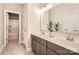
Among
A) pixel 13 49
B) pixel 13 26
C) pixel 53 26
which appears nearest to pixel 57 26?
pixel 53 26

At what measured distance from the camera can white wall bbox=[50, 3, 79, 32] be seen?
76.3 inches

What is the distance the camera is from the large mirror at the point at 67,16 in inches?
76.4

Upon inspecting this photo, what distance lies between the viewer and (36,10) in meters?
2.84

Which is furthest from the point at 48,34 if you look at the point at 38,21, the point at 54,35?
the point at 38,21

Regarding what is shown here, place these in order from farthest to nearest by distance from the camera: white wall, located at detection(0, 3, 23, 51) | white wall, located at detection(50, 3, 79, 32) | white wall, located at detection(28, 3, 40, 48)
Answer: white wall, located at detection(28, 3, 40, 48) → white wall, located at detection(0, 3, 23, 51) → white wall, located at detection(50, 3, 79, 32)

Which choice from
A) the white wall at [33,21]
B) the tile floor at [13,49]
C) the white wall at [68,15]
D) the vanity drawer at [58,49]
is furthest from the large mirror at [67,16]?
the tile floor at [13,49]

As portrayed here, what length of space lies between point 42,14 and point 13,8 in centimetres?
82

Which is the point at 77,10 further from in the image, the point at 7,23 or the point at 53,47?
the point at 7,23

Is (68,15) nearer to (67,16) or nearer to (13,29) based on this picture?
(67,16)

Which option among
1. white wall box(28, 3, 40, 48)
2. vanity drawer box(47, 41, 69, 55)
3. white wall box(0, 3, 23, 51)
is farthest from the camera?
white wall box(28, 3, 40, 48)

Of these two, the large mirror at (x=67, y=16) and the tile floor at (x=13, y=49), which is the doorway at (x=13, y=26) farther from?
the large mirror at (x=67, y=16)

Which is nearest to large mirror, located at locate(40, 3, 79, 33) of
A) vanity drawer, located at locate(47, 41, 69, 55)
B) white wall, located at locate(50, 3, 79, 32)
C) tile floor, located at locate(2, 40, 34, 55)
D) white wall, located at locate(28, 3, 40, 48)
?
white wall, located at locate(50, 3, 79, 32)

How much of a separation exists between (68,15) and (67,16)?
27 mm

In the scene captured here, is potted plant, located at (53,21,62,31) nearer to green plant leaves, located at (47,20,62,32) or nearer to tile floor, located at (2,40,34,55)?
green plant leaves, located at (47,20,62,32)
